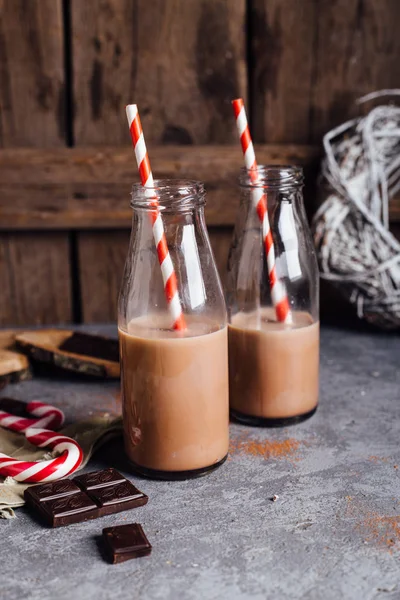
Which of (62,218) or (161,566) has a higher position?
(62,218)

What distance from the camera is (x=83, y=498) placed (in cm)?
108

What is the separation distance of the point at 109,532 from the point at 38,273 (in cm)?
125

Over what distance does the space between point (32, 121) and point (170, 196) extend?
41.9 inches

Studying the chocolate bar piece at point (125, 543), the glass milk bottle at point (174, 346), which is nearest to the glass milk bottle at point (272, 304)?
the glass milk bottle at point (174, 346)

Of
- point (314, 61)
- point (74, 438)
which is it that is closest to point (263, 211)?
point (74, 438)

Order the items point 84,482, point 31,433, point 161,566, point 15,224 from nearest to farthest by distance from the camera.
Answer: point 161,566 → point 84,482 → point 31,433 → point 15,224

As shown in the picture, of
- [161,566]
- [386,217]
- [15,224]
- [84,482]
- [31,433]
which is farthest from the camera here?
[15,224]

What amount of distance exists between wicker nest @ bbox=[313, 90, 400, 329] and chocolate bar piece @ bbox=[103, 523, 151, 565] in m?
1.03

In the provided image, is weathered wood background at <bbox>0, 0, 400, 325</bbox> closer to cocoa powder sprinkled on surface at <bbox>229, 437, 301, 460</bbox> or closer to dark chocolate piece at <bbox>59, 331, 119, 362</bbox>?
dark chocolate piece at <bbox>59, 331, 119, 362</bbox>

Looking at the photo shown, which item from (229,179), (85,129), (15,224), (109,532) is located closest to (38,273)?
(15,224)

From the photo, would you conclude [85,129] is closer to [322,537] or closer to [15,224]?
[15,224]

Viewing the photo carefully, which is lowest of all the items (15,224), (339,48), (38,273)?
(38,273)

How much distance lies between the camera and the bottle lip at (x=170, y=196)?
1114mm

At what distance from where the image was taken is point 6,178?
2023mm
